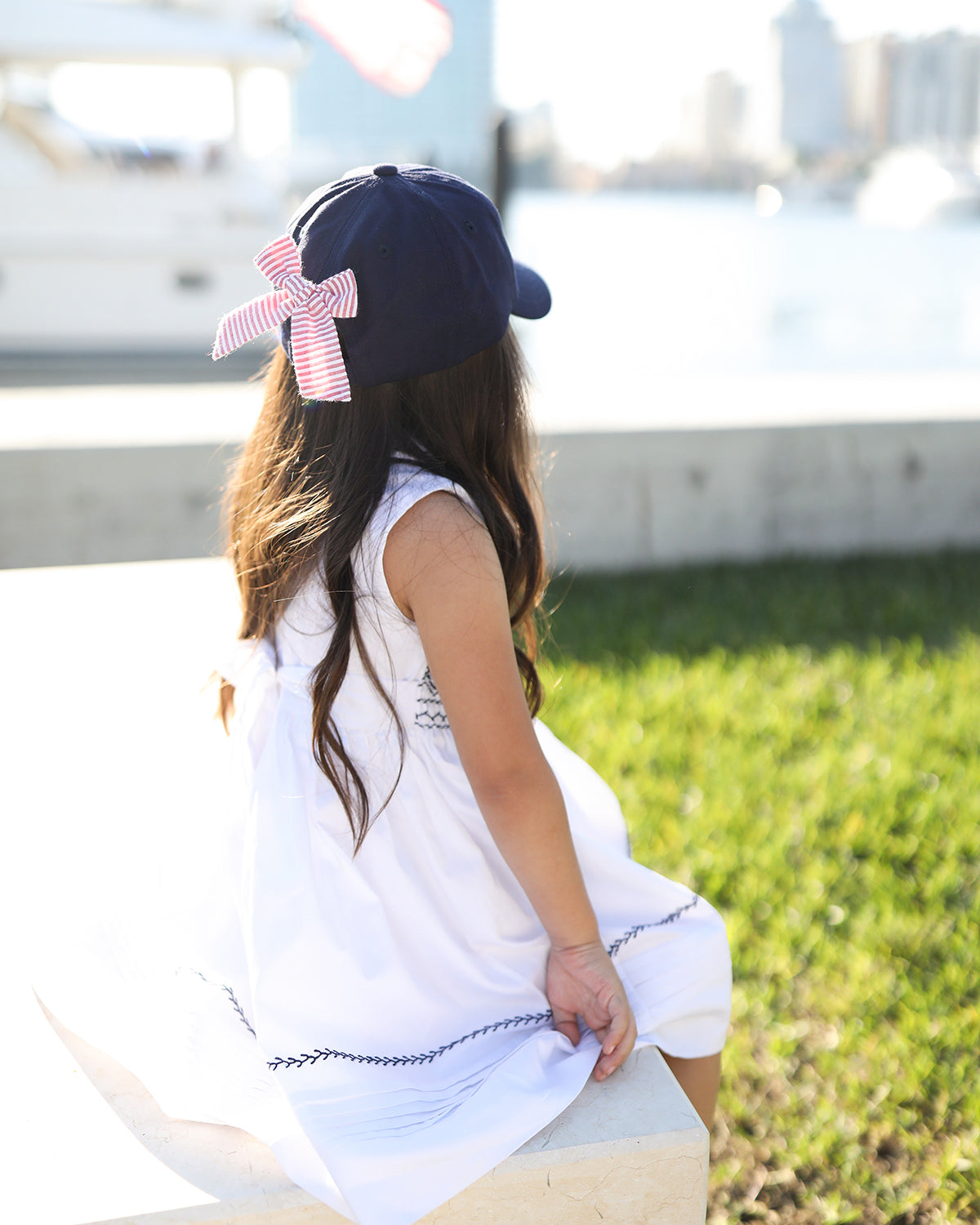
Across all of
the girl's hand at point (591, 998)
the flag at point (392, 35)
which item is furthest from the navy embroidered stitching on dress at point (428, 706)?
the flag at point (392, 35)

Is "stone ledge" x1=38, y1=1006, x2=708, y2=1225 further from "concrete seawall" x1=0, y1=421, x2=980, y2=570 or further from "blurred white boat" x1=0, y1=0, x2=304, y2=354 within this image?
"blurred white boat" x1=0, y1=0, x2=304, y2=354

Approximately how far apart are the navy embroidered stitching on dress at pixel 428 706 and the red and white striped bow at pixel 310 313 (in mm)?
318

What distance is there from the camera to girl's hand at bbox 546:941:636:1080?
3.57ft

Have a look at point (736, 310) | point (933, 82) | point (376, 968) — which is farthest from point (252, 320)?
point (933, 82)

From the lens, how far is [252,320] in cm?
117

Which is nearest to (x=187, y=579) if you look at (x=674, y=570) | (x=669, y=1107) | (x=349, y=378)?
(x=349, y=378)

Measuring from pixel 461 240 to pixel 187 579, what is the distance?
144cm

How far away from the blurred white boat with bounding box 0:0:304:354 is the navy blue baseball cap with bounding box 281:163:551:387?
1006cm

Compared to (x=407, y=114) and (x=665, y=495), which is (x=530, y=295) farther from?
(x=407, y=114)

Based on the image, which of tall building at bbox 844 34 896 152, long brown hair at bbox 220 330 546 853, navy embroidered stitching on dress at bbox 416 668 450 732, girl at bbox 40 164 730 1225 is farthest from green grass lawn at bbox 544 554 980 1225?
tall building at bbox 844 34 896 152

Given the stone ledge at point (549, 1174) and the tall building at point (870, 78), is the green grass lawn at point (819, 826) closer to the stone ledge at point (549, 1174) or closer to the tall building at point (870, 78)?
the stone ledge at point (549, 1174)

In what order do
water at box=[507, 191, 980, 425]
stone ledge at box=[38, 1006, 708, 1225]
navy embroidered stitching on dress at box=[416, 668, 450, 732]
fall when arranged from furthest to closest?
water at box=[507, 191, 980, 425]
navy embroidered stitching on dress at box=[416, 668, 450, 732]
stone ledge at box=[38, 1006, 708, 1225]

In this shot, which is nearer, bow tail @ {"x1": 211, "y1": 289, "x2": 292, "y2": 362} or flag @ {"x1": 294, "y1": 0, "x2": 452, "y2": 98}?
bow tail @ {"x1": 211, "y1": 289, "x2": 292, "y2": 362}

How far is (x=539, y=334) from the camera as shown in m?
12.3
